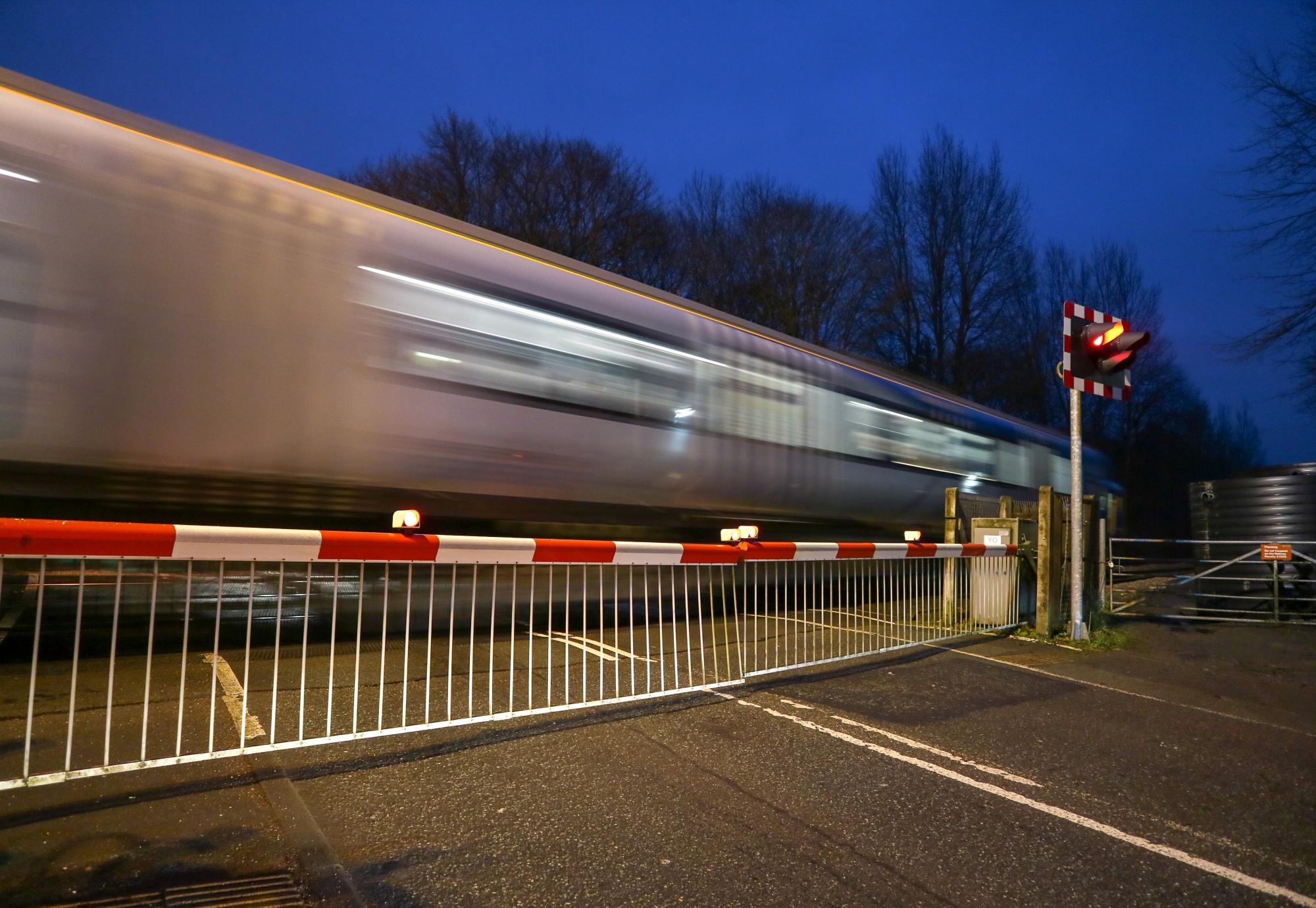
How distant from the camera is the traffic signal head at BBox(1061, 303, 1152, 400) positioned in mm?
7648

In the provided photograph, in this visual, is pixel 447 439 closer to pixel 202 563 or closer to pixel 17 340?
pixel 202 563

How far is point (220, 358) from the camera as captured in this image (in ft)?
18.3

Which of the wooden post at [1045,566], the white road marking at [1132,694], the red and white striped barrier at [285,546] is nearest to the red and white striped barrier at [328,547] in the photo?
the red and white striped barrier at [285,546]

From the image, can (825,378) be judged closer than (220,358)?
No

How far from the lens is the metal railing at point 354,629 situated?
3.37 m

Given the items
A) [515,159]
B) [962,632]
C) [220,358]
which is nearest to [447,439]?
[220,358]

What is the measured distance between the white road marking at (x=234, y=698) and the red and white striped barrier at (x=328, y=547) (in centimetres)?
50

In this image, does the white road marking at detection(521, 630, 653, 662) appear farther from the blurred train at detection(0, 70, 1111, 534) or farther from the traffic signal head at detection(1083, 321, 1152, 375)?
the traffic signal head at detection(1083, 321, 1152, 375)

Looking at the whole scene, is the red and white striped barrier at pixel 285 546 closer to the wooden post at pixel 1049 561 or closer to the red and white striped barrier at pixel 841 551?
the red and white striped barrier at pixel 841 551

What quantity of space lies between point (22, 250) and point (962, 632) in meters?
7.68

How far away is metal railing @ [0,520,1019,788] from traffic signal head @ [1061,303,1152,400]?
5.82 ft

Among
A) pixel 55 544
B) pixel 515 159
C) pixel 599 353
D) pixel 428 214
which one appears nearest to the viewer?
pixel 55 544

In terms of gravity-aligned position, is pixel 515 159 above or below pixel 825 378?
above

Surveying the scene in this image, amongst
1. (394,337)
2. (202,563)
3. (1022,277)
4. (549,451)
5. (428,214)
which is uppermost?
(1022,277)
